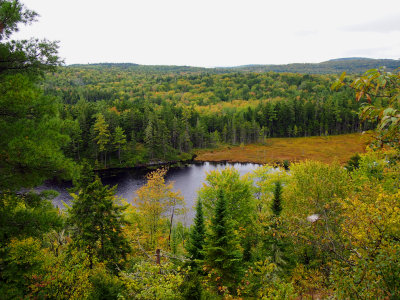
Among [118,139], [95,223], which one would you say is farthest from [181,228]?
[118,139]

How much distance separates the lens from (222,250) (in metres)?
17.0

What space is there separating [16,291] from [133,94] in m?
170

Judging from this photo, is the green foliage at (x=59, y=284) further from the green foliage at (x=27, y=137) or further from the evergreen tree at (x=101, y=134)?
the evergreen tree at (x=101, y=134)

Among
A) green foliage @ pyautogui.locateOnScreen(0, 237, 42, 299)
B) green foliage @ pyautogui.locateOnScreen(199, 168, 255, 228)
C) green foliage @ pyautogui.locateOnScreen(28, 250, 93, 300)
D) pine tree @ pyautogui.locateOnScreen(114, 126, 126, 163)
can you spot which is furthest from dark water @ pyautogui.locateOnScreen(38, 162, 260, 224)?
green foliage @ pyautogui.locateOnScreen(0, 237, 42, 299)

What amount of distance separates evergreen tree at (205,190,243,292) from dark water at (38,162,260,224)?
18.4 meters

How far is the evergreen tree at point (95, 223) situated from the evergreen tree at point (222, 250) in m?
6.63

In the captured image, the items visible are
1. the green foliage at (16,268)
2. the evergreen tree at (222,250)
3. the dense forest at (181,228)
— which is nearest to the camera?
the dense forest at (181,228)

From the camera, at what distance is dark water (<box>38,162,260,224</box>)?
43.0 m

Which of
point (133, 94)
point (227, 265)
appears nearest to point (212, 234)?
point (227, 265)

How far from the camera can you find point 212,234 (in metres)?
17.6

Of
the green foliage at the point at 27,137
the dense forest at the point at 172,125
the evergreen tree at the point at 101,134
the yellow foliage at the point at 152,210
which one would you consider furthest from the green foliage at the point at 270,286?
the evergreen tree at the point at 101,134

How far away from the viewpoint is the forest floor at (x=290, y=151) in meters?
71.2

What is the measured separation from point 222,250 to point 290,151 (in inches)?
2731

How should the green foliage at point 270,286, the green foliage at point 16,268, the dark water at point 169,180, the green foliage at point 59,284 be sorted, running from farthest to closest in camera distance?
the dark water at point 169,180 < the green foliage at point 59,284 < the green foliage at point 270,286 < the green foliage at point 16,268
